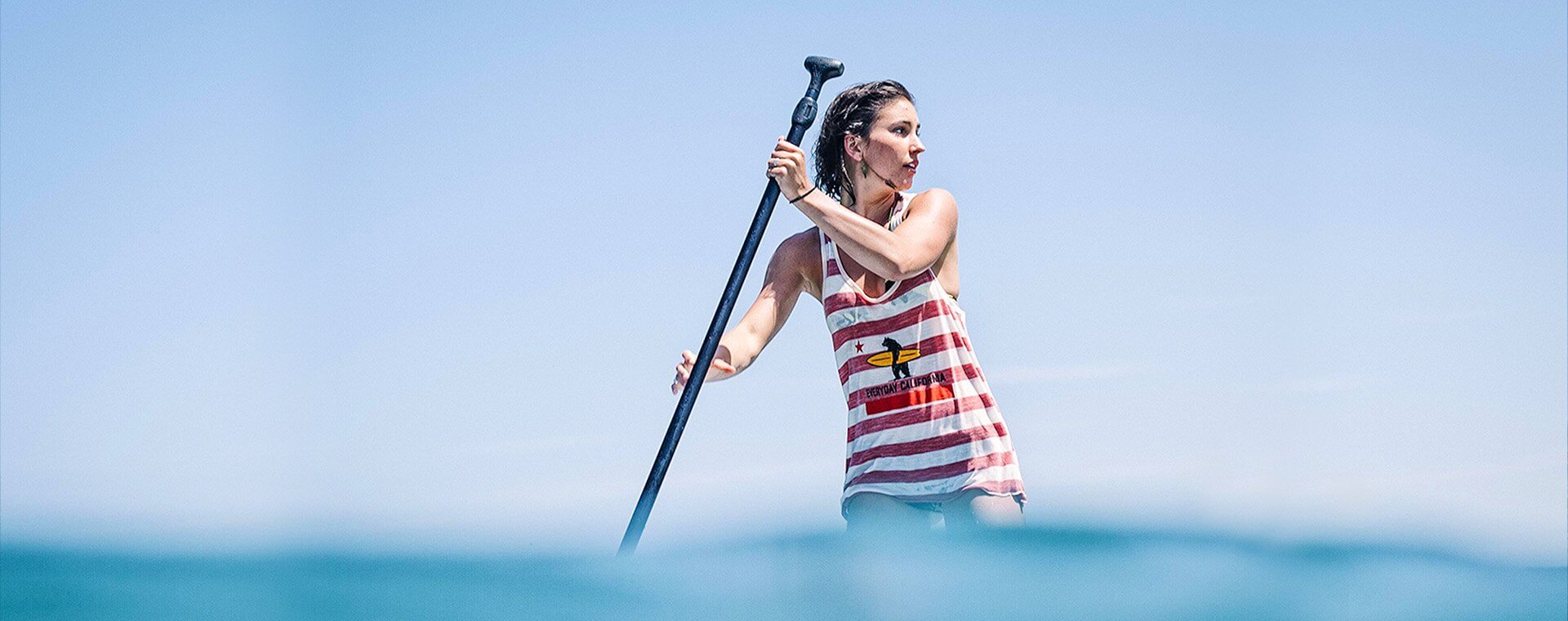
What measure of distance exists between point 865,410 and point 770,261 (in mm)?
582

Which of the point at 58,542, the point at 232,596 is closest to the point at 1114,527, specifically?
the point at 232,596

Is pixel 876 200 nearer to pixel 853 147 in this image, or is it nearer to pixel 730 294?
pixel 853 147

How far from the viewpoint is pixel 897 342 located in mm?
3533

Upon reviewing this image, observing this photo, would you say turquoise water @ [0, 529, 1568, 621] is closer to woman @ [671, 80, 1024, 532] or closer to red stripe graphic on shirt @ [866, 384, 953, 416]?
woman @ [671, 80, 1024, 532]

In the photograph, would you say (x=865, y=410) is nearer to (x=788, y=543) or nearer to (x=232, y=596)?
(x=788, y=543)

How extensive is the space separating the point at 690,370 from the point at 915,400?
25.4 inches

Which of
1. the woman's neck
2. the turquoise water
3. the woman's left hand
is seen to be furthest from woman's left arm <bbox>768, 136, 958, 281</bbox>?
the turquoise water

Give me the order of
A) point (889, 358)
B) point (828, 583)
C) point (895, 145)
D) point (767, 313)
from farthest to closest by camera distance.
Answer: point (767, 313), point (895, 145), point (889, 358), point (828, 583)

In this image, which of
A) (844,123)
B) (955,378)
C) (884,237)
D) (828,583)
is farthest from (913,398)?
(844,123)

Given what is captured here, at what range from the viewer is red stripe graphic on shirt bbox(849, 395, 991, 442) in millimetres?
3473

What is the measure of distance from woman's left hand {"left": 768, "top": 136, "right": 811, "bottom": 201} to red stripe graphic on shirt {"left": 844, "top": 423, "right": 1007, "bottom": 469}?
67 cm

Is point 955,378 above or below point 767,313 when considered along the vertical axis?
below

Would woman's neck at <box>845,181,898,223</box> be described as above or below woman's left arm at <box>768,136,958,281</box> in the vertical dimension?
above

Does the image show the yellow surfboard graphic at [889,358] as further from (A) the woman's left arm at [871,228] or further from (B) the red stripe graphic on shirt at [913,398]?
(A) the woman's left arm at [871,228]
